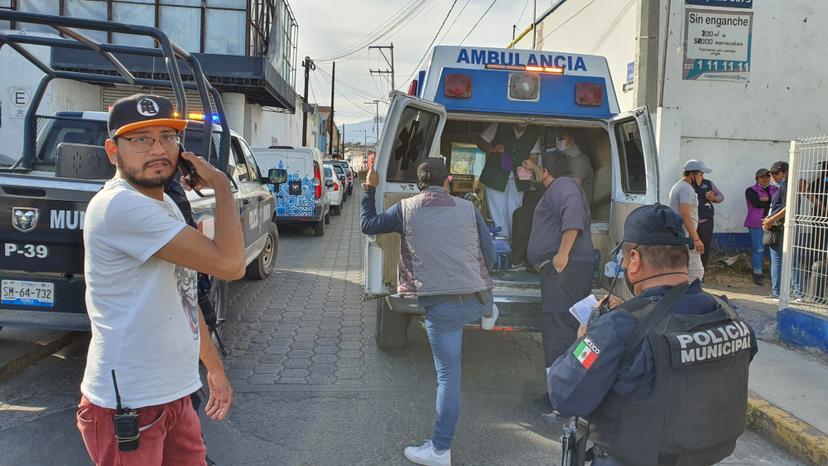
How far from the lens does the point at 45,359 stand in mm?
5328

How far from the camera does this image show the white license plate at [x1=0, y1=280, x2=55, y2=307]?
4.14m

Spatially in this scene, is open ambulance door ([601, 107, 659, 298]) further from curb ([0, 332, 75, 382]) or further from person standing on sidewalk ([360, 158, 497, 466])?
curb ([0, 332, 75, 382])

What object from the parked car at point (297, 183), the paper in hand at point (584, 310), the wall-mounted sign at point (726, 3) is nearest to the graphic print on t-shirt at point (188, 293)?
the paper in hand at point (584, 310)

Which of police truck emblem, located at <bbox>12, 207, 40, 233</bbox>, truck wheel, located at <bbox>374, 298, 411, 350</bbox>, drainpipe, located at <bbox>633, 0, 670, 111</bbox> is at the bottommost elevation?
truck wheel, located at <bbox>374, 298, 411, 350</bbox>

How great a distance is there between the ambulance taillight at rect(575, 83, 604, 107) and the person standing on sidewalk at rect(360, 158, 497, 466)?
2.14 m

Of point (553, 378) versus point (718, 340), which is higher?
point (718, 340)

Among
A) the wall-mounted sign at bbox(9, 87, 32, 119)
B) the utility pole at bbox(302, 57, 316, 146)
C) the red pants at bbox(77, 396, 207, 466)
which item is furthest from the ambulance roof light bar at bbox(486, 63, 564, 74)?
the utility pole at bbox(302, 57, 316, 146)

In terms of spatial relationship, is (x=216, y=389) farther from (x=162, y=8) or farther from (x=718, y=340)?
(x=162, y=8)

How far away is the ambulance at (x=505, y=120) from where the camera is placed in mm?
5039

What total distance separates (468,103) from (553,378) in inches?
144

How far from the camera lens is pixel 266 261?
924cm

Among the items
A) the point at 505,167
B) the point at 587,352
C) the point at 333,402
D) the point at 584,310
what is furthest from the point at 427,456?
the point at 505,167

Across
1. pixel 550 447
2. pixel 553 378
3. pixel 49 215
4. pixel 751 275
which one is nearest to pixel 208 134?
pixel 49 215

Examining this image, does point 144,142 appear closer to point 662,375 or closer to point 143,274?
point 143,274
